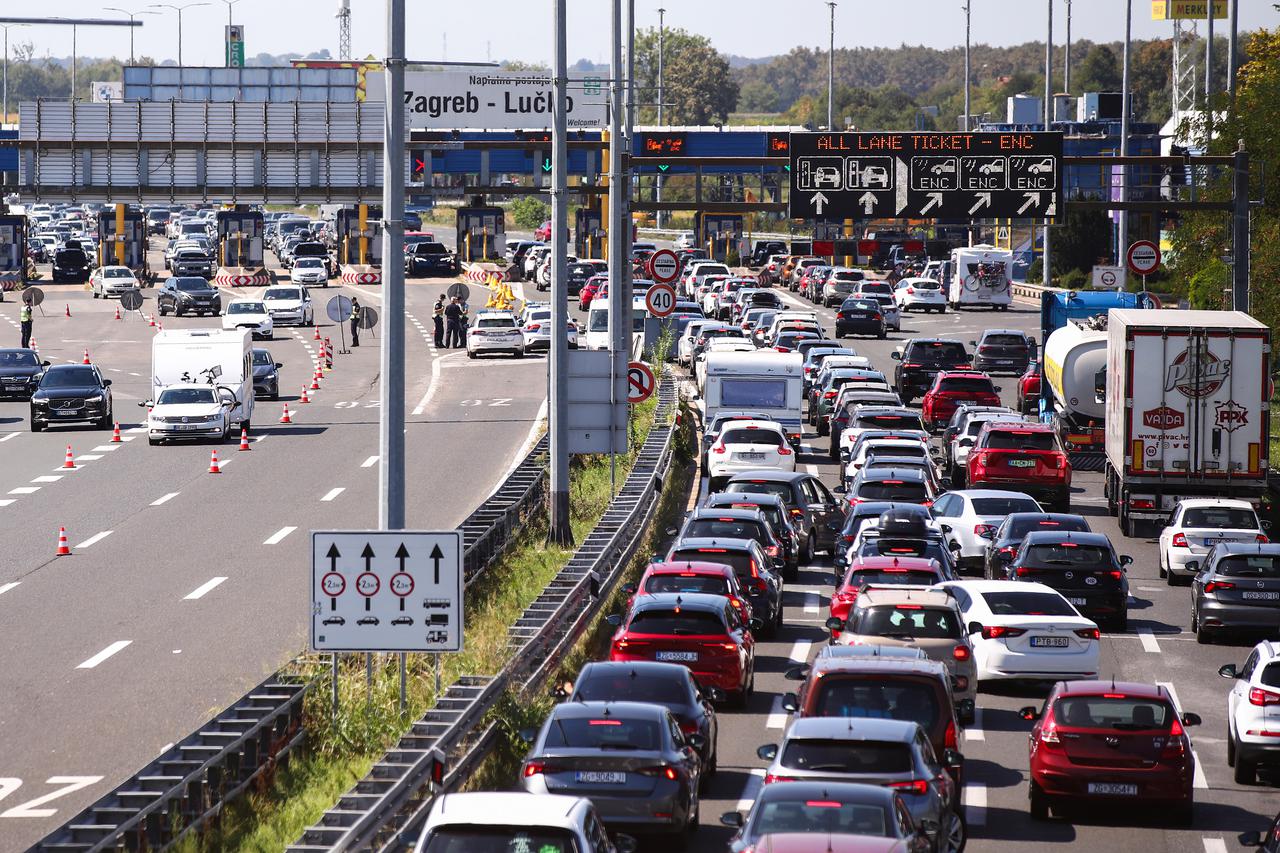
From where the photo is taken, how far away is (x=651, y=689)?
1825cm

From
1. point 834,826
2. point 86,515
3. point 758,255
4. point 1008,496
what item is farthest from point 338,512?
point 758,255

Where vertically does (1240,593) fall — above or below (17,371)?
below

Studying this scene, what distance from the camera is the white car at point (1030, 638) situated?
24.1 m

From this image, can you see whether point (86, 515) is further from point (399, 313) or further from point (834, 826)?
point (834, 826)

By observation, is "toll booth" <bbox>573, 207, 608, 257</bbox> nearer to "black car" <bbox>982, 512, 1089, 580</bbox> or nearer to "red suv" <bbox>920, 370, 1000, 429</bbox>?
"red suv" <bbox>920, 370, 1000, 429</bbox>

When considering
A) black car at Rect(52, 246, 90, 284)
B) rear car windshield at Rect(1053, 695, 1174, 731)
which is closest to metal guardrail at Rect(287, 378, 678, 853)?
rear car windshield at Rect(1053, 695, 1174, 731)

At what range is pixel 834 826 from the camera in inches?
532

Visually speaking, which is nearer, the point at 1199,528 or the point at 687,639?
the point at 687,639

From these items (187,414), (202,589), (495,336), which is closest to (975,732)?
(202,589)

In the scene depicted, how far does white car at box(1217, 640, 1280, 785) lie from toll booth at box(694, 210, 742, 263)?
4156 inches

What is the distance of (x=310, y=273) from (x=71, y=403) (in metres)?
52.5

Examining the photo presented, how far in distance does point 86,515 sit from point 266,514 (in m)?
3.06

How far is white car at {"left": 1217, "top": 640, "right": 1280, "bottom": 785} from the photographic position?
64.4 feet

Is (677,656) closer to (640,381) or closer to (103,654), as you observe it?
(103,654)
